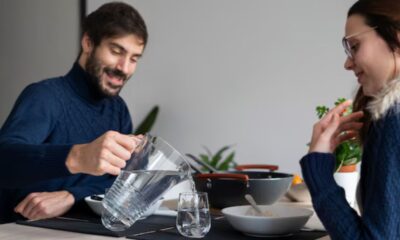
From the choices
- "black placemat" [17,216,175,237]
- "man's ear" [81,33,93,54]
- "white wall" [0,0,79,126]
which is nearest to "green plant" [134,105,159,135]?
"white wall" [0,0,79,126]

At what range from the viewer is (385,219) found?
44.9 inches

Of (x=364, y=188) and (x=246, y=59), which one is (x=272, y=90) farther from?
(x=364, y=188)

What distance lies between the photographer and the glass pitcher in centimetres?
129

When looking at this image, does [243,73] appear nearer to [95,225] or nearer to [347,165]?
[347,165]

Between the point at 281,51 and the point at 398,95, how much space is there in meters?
2.33

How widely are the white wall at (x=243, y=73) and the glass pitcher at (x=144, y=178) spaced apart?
6.81 ft

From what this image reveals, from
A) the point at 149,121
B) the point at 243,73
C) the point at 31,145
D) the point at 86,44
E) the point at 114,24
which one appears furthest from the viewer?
the point at 149,121

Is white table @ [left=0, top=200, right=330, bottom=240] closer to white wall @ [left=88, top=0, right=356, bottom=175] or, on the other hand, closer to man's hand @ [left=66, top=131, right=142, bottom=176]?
man's hand @ [left=66, top=131, right=142, bottom=176]

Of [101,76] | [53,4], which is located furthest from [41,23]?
[101,76]

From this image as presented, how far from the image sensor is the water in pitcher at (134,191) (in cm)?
129

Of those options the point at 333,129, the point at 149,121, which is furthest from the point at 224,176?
the point at 149,121

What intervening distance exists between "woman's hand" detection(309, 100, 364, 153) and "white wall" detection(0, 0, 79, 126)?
317 cm

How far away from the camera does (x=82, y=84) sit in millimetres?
2314

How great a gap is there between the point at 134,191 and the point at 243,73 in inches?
95.1
